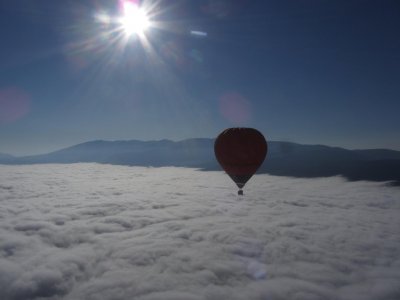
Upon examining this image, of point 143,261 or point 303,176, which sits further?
point 303,176

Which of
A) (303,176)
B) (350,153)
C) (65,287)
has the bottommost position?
(65,287)

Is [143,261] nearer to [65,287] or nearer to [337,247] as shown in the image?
[65,287]

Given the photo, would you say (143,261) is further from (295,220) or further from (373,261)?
(295,220)

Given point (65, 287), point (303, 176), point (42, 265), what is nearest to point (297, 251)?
point (65, 287)

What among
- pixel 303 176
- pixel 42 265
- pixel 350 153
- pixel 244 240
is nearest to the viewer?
pixel 42 265

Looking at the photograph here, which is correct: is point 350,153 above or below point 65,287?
above

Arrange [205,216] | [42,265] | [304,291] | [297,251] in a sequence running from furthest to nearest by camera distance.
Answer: [205,216], [297,251], [42,265], [304,291]
